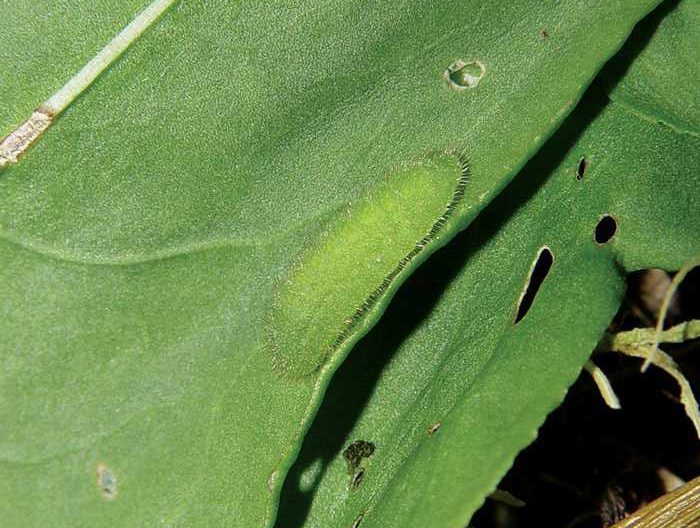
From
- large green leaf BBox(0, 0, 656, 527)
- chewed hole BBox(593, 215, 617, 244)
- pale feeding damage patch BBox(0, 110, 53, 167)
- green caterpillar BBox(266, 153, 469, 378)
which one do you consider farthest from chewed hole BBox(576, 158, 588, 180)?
pale feeding damage patch BBox(0, 110, 53, 167)

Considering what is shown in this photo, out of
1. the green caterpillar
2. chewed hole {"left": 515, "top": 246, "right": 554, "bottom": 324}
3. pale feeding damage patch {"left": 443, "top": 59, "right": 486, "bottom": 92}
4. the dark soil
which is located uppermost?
pale feeding damage patch {"left": 443, "top": 59, "right": 486, "bottom": 92}

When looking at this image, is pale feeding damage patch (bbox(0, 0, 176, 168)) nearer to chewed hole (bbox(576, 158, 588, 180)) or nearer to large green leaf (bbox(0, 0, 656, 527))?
large green leaf (bbox(0, 0, 656, 527))

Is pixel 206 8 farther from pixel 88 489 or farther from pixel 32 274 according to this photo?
pixel 88 489

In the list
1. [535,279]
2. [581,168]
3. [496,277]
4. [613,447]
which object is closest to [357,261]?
[496,277]

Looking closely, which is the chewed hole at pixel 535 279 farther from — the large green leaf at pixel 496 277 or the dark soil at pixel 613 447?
the dark soil at pixel 613 447

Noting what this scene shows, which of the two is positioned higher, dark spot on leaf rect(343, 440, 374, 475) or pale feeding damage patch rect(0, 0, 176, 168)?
pale feeding damage patch rect(0, 0, 176, 168)
